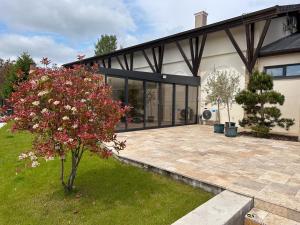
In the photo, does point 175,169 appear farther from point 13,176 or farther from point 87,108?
point 13,176

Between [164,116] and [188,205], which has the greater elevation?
[164,116]

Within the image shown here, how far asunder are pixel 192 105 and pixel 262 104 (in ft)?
15.0

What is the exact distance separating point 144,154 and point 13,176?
9.06 feet

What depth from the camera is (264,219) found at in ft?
9.48

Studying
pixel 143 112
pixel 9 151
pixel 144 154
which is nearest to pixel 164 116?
pixel 143 112

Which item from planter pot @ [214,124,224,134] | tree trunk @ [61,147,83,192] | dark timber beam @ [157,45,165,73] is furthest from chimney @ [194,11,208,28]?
tree trunk @ [61,147,83,192]

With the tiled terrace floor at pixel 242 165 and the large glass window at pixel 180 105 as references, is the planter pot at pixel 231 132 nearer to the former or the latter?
the tiled terrace floor at pixel 242 165

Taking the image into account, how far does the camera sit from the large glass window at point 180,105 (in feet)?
38.8

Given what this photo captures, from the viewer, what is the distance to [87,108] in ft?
10.6

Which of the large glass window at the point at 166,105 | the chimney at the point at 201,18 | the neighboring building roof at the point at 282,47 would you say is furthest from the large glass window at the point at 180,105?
the chimney at the point at 201,18

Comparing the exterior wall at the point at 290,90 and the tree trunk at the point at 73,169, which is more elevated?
the exterior wall at the point at 290,90

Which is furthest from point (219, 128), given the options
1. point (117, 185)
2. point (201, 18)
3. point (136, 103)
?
point (201, 18)

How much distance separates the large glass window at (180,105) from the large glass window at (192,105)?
503 millimetres

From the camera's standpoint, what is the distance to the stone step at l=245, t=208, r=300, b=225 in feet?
9.18
